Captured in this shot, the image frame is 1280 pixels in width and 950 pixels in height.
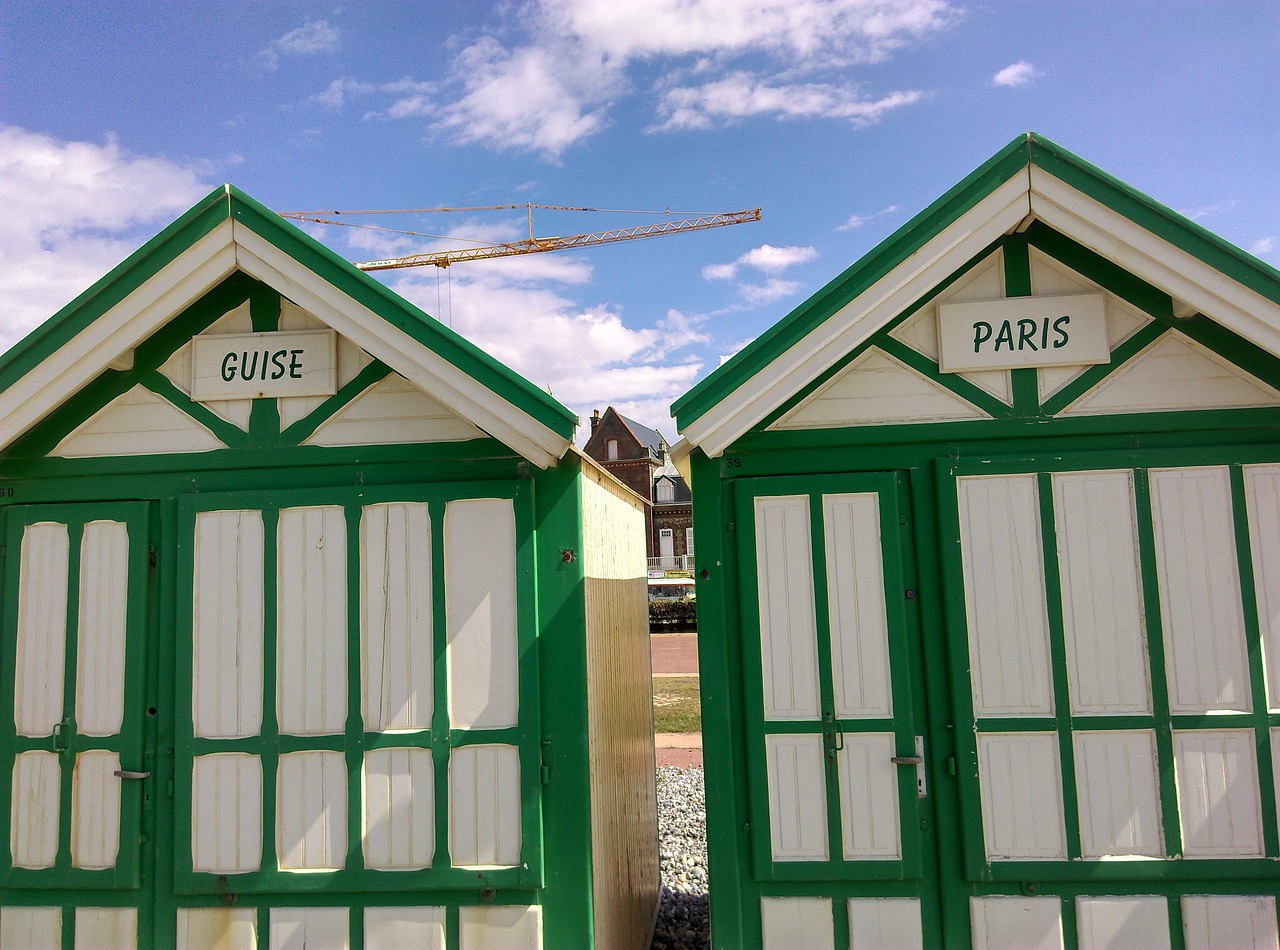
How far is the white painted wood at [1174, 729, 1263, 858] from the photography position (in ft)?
12.3

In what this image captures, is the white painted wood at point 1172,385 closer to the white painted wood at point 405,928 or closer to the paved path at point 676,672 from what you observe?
the white painted wood at point 405,928

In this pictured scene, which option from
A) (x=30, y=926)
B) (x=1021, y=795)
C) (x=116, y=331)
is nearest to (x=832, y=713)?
(x=1021, y=795)

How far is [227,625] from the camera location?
13.6 feet

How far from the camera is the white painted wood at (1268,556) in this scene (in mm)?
3811

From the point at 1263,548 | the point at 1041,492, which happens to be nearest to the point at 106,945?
the point at 1041,492

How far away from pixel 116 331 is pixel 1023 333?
14.9ft

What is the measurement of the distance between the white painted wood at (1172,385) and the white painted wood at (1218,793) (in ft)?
5.04

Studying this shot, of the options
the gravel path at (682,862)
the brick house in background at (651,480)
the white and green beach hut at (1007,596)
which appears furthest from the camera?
the brick house in background at (651,480)

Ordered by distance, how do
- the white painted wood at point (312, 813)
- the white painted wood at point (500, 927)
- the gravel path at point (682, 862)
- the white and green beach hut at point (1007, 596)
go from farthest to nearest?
the gravel path at point (682, 862), the white painted wood at point (312, 813), the white painted wood at point (500, 927), the white and green beach hut at point (1007, 596)

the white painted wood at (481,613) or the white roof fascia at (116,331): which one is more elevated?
the white roof fascia at (116,331)

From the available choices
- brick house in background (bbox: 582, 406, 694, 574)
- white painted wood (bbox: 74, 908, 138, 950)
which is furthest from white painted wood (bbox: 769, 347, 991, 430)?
brick house in background (bbox: 582, 406, 694, 574)

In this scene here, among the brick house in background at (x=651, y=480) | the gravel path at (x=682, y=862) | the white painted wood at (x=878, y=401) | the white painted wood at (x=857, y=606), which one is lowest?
the gravel path at (x=682, y=862)

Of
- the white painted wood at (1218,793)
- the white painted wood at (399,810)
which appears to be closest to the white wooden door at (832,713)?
the white painted wood at (1218,793)

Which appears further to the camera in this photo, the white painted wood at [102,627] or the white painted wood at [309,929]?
the white painted wood at [102,627]
